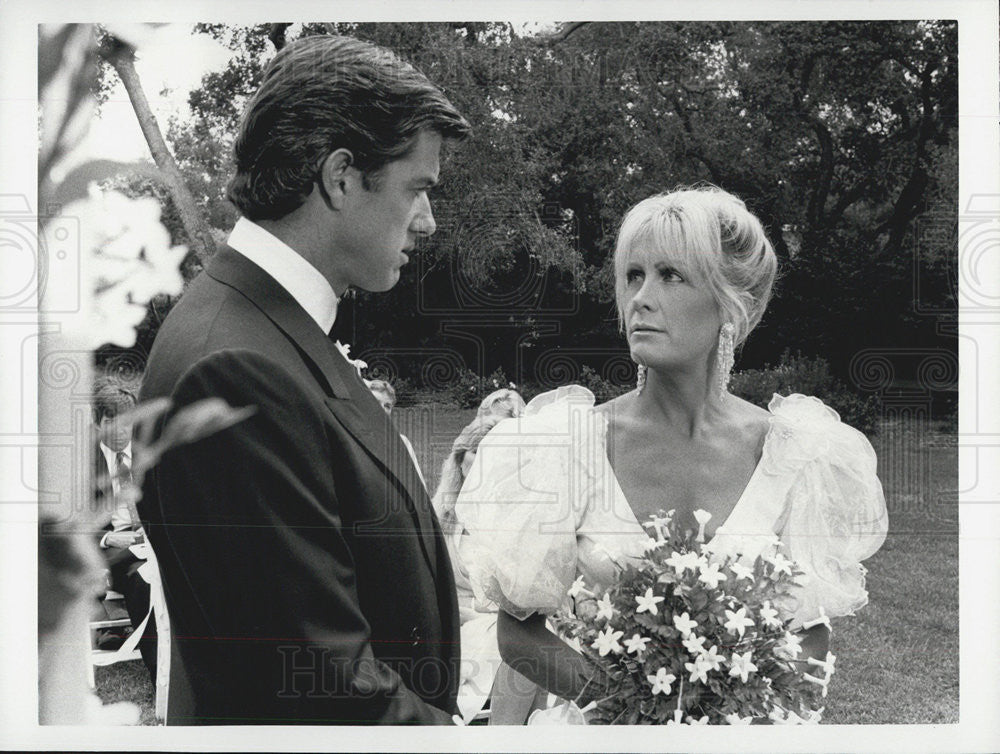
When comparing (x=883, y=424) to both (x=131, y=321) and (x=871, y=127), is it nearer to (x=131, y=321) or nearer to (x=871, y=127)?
(x=871, y=127)

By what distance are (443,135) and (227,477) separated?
129cm

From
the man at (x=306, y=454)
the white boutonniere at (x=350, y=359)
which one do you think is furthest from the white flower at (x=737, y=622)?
the white boutonniere at (x=350, y=359)

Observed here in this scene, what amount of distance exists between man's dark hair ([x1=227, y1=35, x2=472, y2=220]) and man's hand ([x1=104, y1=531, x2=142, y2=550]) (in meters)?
1.17

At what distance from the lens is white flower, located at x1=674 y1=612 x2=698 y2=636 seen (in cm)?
280

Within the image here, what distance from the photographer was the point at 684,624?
2805 mm

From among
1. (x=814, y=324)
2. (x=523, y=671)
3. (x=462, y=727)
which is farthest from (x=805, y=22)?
(x=462, y=727)

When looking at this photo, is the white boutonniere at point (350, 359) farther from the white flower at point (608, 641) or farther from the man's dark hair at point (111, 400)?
the white flower at point (608, 641)

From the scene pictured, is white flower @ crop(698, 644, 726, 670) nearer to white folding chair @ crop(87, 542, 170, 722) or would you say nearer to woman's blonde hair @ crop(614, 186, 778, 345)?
woman's blonde hair @ crop(614, 186, 778, 345)

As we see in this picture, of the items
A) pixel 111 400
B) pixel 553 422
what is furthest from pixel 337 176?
pixel 111 400

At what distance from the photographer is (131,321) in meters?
3.39

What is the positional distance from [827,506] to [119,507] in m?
2.31

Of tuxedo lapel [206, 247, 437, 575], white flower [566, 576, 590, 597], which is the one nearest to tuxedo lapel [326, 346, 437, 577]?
tuxedo lapel [206, 247, 437, 575]

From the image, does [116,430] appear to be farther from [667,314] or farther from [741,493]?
[741,493]

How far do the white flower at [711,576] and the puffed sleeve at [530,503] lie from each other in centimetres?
40
